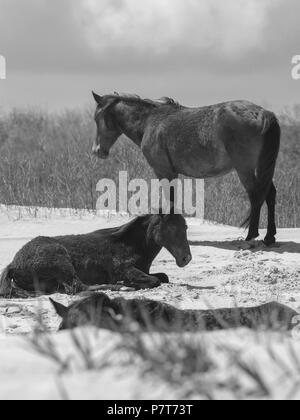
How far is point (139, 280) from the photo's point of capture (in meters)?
9.19

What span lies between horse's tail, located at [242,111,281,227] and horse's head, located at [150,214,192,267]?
8.61 ft

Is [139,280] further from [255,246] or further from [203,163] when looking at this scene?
[203,163]

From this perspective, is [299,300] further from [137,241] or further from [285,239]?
[285,239]

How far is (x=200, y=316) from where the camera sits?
18.3ft

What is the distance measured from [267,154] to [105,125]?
105 inches

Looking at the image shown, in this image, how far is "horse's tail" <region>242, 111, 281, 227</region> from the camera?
1167cm

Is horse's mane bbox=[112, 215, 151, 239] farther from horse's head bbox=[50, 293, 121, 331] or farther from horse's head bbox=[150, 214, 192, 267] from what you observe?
horse's head bbox=[50, 293, 121, 331]

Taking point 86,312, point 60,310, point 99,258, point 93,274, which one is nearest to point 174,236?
point 99,258

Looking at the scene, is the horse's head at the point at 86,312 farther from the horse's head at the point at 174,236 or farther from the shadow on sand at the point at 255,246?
the shadow on sand at the point at 255,246

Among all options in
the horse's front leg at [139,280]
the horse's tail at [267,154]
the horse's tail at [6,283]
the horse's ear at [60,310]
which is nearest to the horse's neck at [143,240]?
the horse's front leg at [139,280]

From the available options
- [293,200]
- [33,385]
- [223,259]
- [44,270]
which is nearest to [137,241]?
[44,270]

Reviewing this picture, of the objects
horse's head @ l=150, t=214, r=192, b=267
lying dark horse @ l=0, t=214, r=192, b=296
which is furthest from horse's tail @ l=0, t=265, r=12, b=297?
horse's head @ l=150, t=214, r=192, b=267

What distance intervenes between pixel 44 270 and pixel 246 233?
4.73 metres

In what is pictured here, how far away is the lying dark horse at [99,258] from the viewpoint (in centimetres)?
873
